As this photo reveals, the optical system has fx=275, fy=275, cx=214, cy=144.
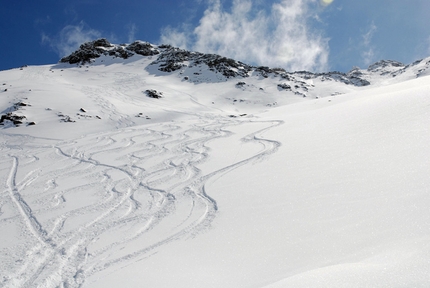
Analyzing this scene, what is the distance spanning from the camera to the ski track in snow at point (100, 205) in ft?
12.7

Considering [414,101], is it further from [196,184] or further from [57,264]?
[57,264]

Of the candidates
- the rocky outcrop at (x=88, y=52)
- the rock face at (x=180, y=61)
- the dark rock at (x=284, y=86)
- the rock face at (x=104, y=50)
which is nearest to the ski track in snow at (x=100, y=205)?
the dark rock at (x=284, y=86)

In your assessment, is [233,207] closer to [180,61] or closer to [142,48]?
Answer: [180,61]

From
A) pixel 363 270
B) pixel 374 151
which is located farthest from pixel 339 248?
pixel 374 151

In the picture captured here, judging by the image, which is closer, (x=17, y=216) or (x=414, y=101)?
(x=17, y=216)

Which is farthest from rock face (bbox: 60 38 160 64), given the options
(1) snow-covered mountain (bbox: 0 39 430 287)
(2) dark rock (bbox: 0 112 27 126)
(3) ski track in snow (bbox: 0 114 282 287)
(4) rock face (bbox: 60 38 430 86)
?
(3) ski track in snow (bbox: 0 114 282 287)

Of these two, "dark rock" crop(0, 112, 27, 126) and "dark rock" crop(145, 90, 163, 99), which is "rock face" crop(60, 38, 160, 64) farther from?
"dark rock" crop(0, 112, 27, 126)

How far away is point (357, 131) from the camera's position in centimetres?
747

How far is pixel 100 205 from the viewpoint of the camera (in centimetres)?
572

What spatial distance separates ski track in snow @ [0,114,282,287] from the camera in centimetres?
386

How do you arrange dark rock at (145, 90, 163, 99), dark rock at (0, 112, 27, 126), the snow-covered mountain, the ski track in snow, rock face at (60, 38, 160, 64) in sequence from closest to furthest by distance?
1. the snow-covered mountain
2. the ski track in snow
3. dark rock at (0, 112, 27, 126)
4. dark rock at (145, 90, 163, 99)
5. rock face at (60, 38, 160, 64)

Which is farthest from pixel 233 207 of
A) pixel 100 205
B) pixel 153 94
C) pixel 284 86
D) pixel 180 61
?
pixel 180 61

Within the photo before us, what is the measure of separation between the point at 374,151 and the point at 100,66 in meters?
46.9

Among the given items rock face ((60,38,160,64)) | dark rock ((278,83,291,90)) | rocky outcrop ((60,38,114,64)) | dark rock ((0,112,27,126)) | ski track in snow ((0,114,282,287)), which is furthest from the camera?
rock face ((60,38,160,64))
